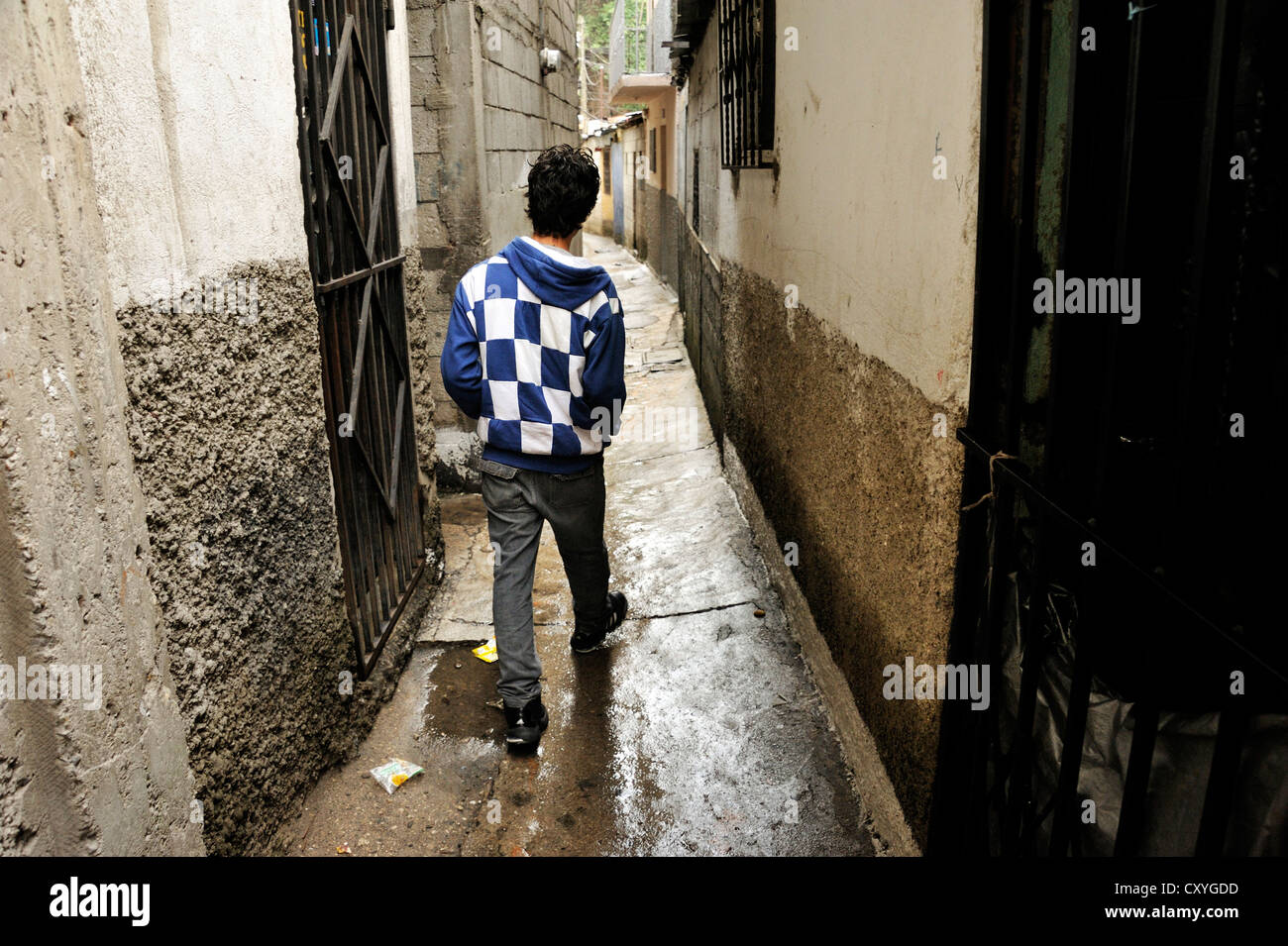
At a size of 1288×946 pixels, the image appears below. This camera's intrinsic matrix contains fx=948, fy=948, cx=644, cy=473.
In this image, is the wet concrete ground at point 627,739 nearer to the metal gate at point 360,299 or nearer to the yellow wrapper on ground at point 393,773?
the yellow wrapper on ground at point 393,773

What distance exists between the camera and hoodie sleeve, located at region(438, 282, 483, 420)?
125 inches

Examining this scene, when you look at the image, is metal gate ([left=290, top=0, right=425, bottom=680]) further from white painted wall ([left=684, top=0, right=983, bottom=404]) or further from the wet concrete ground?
white painted wall ([left=684, top=0, right=983, bottom=404])

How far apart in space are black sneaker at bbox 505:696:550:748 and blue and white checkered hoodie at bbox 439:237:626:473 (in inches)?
33.6

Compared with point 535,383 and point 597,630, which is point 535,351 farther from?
point 597,630

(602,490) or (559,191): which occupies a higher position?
(559,191)

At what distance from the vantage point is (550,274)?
3.09 metres

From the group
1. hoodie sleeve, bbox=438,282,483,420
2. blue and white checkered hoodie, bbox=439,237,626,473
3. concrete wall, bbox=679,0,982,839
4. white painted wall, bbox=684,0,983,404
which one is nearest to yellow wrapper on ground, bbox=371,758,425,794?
blue and white checkered hoodie, bbox=439,237,626,473

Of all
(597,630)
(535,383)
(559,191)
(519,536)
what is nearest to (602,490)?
(519,536)

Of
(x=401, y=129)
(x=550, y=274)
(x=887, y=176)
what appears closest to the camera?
(x=887, y=176)

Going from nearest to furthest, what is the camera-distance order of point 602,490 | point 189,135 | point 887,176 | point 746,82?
point 189,135 → point 887,176 → point 602,490 → point 746,82

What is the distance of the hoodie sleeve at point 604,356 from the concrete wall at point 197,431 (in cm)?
88

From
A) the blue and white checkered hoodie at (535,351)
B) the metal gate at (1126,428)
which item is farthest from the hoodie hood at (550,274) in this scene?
the metal gate at (1126,428)

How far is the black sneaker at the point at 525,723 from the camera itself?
10.9ft

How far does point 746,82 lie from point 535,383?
2.70 metres
